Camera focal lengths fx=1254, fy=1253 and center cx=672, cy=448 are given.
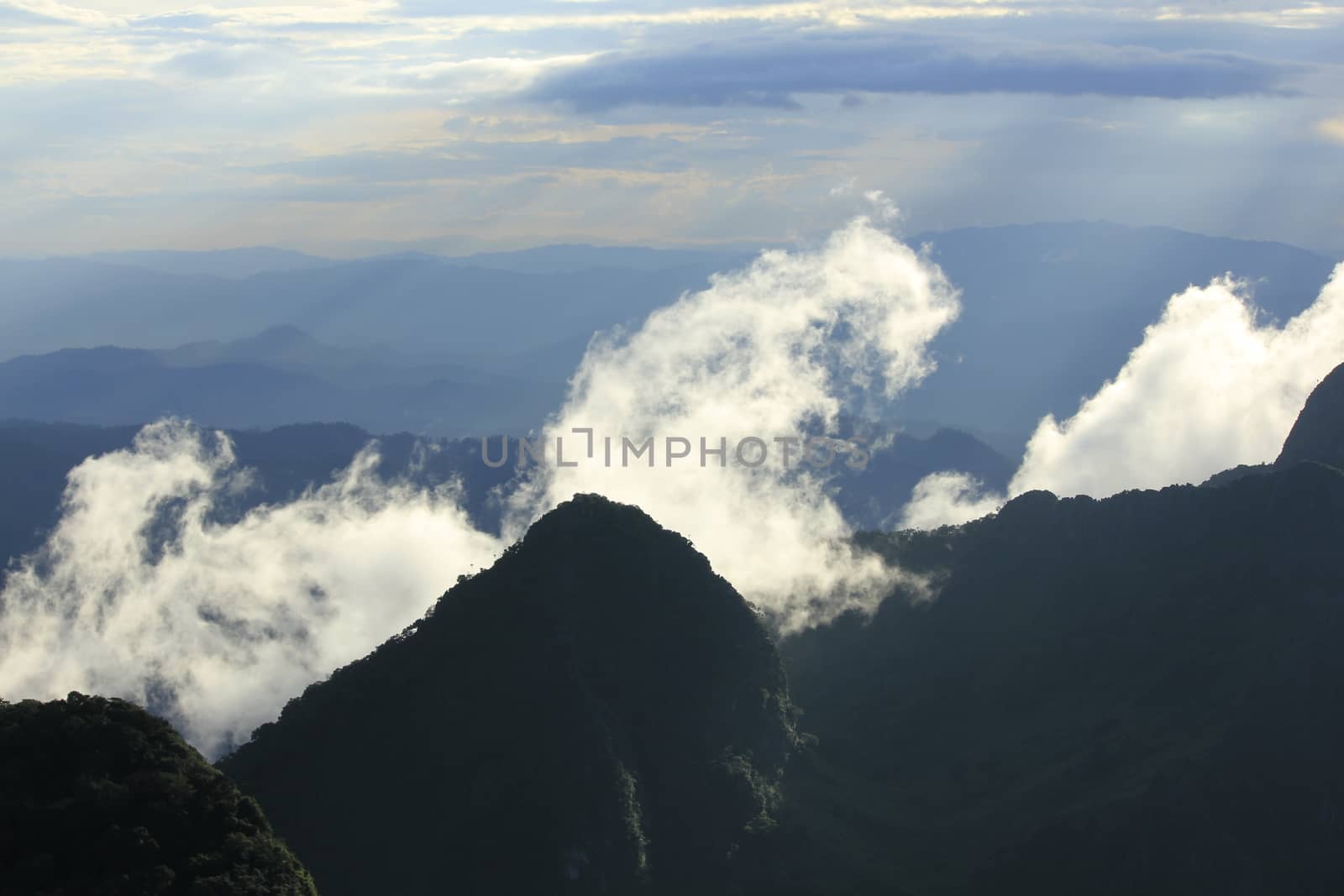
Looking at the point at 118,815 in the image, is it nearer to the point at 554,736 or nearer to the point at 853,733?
the point at 554,736

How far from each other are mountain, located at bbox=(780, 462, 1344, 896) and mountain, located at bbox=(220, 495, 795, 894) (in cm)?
1101

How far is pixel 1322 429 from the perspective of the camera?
566 feet

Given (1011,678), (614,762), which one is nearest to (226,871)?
(614,762)

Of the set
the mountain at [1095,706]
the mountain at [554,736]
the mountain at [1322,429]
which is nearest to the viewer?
the mountain at [554,736]

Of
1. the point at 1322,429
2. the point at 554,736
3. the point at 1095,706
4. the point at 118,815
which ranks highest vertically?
the point at 118,815

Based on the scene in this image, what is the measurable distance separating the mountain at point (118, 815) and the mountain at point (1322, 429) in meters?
149

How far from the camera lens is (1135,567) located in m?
148

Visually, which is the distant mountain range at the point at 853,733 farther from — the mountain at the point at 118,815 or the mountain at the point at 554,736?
the mountain at the point at 118,815

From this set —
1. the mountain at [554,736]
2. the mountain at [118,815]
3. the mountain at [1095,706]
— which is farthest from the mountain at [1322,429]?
the mountain at [118,815]

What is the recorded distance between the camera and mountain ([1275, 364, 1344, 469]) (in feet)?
552

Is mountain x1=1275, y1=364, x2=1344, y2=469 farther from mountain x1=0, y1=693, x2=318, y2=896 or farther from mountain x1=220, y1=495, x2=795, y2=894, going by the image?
mountain x1=0, y1=693, x2=318, y2=896

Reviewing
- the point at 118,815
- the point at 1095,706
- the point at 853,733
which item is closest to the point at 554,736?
the point at 853,733

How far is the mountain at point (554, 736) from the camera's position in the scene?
105 metres

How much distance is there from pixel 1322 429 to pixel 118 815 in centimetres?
16187
